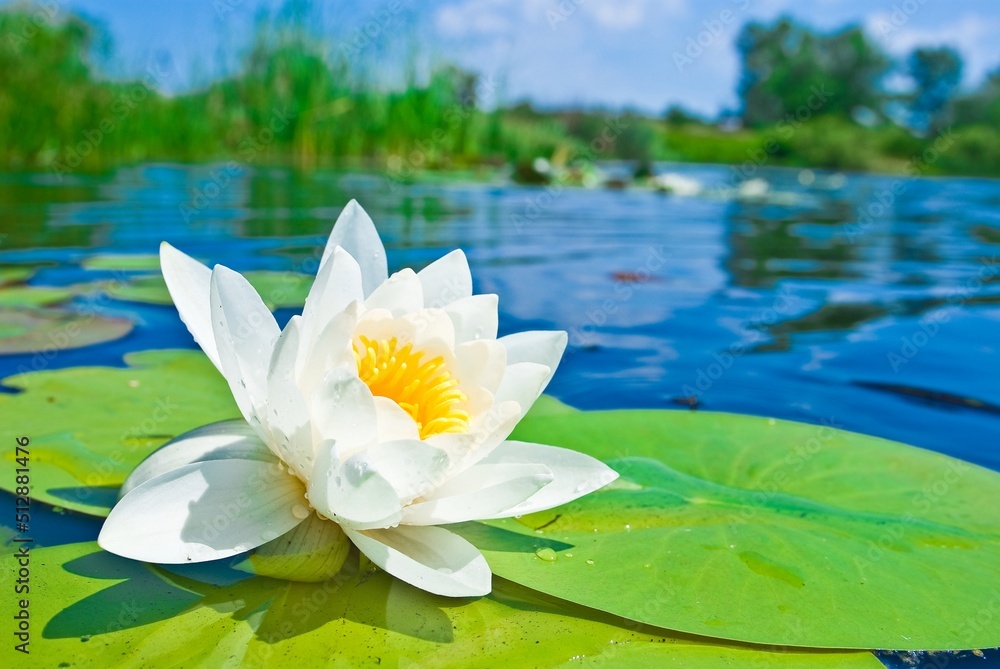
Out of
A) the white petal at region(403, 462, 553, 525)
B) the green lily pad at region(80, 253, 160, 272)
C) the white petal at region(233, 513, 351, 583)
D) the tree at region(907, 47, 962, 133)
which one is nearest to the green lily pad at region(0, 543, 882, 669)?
the white petal at region(233, 513, 351, 583)

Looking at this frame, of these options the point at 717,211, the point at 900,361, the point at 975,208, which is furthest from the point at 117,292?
the point at 975,208

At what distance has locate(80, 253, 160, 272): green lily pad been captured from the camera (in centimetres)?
346

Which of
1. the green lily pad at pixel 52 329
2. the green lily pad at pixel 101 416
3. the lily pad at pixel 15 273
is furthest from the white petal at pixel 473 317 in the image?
the lily pad at pixel 15 273

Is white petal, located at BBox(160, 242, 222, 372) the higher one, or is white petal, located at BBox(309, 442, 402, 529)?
white petal, located at BBox(160, 242, 222, 372)

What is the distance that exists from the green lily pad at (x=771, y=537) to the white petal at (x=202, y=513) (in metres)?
0.33

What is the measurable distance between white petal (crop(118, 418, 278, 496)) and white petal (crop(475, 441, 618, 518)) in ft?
1.24

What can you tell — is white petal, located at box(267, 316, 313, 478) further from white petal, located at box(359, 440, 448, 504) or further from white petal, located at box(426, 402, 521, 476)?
white petal, located at box(426, 402, 521, 476)

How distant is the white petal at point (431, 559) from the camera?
3.20ft

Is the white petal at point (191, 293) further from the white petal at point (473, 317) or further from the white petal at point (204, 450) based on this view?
the white petal at point (473, 317)

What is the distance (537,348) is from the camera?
4.28 feet

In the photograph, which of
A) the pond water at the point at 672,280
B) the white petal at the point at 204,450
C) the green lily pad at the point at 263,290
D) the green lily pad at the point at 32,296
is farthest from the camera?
the green lily pad at the point at 263,290

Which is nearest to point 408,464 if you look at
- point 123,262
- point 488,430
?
point 488,430

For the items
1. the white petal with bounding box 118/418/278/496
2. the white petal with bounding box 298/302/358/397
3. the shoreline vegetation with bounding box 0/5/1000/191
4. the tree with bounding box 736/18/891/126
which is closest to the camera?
the white petal with bounding box 298/302/358/397

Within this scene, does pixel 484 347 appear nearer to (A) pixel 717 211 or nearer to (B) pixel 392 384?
(B) pixel 392 384
